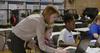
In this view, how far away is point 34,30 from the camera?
3.21 meters

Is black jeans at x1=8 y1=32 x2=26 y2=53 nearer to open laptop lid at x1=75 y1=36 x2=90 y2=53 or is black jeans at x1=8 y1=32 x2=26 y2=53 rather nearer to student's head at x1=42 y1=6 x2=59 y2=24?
student's head at x1=42 y1=6 x2=59 y2=24

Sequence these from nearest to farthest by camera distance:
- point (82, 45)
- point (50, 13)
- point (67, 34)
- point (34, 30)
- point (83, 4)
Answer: point (50, 13) → point (34, 30) → point (82, 45) → point (67, 34) → point (83, 4)

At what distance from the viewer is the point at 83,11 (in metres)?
11.5

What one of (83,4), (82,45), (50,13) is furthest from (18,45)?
(83,4)

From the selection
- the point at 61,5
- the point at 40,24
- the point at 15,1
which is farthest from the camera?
the point at 61,5

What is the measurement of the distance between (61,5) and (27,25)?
778cm

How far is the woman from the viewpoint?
301 cm

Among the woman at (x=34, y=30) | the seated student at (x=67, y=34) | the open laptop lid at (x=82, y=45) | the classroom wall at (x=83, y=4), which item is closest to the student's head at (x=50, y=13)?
the woman at (x=34, y=30)

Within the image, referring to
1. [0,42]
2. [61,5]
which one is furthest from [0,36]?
[61,5]

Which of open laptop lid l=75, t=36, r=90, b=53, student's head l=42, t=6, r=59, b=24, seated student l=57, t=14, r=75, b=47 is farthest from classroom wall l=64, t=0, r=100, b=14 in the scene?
student's head l=42, t=6, r=59, b=24

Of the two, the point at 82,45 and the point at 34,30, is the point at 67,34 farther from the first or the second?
the point at 34,30

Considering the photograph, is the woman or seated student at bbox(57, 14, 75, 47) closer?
the woman

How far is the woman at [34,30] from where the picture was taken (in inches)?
119

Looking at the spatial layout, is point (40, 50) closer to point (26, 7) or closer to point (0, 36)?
point (0, 36)
